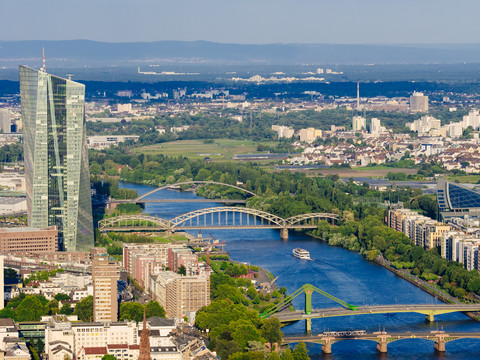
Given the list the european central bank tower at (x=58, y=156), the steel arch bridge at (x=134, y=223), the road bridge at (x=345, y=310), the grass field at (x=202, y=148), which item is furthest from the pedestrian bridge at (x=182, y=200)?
the road bridge at (x=345, y=310)

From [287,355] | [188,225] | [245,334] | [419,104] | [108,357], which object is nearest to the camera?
[108,357]

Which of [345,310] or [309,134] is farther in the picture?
[309,134]

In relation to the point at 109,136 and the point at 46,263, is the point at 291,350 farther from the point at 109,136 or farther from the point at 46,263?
the point at 109,136

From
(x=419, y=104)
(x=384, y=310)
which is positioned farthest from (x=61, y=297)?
(x=419, y=104)

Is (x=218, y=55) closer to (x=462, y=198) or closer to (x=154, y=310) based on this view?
(x=462, y=198)

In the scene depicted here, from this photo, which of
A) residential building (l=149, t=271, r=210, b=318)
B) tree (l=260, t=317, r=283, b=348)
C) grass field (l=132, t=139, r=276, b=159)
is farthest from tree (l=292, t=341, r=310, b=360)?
grass field (l=132, t=139, r=276, b=159)

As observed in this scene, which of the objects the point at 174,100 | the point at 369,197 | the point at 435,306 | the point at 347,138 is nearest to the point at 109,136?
the point at 347,138

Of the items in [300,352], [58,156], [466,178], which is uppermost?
[58,156]
